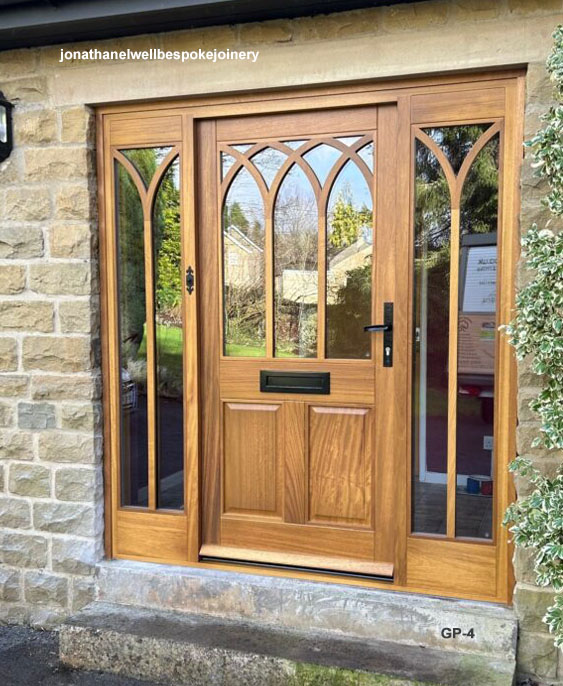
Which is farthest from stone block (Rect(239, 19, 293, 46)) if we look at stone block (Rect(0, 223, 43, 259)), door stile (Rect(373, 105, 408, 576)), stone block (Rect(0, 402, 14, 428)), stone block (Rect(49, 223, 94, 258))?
stone block (Rect(0, 402, 14, 428))

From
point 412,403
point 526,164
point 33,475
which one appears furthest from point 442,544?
point 33,475

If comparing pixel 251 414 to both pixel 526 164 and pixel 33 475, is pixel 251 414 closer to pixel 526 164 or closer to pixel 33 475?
pixel 33 475

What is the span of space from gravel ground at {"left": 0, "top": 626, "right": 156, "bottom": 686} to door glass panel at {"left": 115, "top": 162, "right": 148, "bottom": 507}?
0.83 m

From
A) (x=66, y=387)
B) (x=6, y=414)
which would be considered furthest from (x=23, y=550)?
(x=66, y=387)

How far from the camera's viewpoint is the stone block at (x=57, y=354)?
3.60m

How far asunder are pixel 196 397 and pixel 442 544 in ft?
4.63

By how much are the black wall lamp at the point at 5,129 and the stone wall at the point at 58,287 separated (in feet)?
0.13

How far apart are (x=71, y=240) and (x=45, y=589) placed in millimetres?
1897

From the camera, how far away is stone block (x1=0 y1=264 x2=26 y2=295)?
3656mm

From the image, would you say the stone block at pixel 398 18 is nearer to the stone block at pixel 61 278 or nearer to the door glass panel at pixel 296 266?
the door glass panel at pixel 296 266

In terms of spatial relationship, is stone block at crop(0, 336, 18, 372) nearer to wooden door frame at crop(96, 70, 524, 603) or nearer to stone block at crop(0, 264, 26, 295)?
stone block at crop(0, 264, 26, 295)

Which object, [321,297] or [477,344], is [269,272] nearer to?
[321,297]

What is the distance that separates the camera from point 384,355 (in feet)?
10.8

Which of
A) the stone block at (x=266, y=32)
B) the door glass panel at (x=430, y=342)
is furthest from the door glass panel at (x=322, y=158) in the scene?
the stone block at (x=266, y=32)
